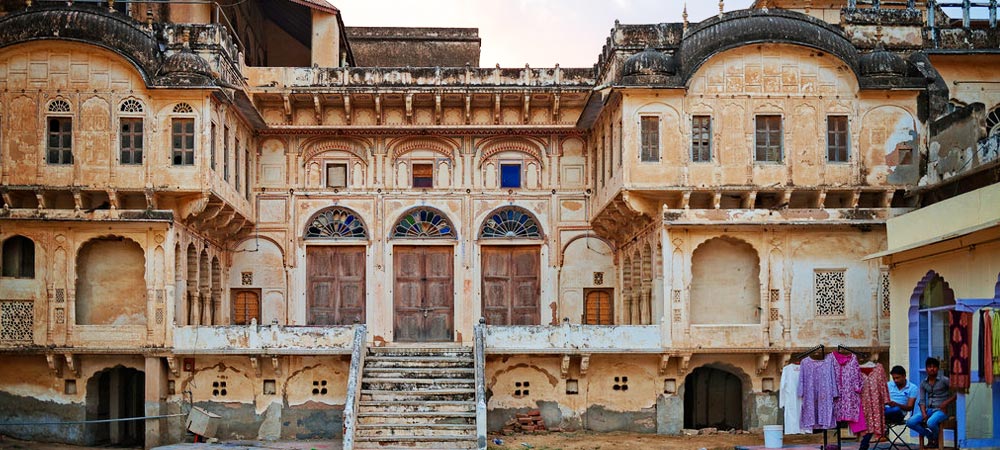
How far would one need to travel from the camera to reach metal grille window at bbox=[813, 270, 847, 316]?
2419cm

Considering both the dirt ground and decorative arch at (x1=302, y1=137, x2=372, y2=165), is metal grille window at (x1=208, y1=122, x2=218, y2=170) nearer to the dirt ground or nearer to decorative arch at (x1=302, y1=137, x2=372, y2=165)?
decorative arch at (x1=302, y1=137, x2=372, y2=165)

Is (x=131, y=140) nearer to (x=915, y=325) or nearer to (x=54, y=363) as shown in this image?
(x=54, y=363)

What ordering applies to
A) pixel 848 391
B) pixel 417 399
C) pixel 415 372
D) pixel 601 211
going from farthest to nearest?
pixel 601 211
pixel 415 372
pixel 417 399
pixel 848 391

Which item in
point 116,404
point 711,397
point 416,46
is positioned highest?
point 416,46

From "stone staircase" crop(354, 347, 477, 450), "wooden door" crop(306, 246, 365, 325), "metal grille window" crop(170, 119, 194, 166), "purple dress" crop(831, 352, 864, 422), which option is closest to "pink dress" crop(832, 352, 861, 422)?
"purple dress" crop(831, 352, 864, 422)

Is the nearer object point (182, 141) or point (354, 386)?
point (354, 386)

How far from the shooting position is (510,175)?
28797mm

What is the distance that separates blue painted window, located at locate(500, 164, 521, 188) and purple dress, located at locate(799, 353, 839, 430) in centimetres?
1139

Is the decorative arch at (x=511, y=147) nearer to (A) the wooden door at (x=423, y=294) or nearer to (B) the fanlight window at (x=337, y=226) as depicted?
(A) the wooden door at (x=423, y=294)

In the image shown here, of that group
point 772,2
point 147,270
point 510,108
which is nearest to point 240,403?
point 147,270

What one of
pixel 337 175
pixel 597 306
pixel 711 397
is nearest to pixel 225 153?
pixel 337 175

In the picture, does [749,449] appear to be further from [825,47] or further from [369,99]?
[369,99]

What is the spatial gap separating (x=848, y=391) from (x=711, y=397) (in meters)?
10.5

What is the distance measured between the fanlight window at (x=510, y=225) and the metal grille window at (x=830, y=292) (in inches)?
283
